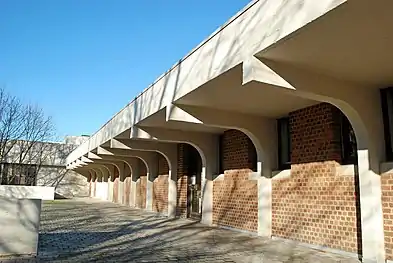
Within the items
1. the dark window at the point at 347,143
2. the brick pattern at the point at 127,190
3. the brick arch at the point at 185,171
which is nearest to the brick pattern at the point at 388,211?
the dark window at the point at 347,143

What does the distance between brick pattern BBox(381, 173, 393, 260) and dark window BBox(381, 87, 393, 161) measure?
1.68 feet

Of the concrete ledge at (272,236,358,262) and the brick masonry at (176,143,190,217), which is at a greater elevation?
the brick masonry at (176,143,190,217)

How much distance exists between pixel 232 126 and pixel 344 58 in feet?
12.8

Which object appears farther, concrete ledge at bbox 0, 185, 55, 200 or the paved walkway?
concrete ledge at bbox 0, 185, 55, 200

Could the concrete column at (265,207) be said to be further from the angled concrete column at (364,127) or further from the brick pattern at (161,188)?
the brick pattern at (161,188)

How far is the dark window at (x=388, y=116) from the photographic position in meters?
6.33

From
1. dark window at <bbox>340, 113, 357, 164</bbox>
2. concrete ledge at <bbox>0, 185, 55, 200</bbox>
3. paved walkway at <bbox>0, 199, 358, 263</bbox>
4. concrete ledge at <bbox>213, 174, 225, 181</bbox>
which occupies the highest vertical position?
dark window at <bbox>340, 113, 357, 164</bbox>

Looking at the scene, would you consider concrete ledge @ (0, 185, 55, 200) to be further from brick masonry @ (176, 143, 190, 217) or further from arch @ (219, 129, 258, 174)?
arch @ (219, 129, 258, 174)

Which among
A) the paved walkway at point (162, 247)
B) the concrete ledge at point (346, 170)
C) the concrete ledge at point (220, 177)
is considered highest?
A: the concrete ledge at point (346, 170)

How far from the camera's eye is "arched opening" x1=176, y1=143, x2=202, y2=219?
13.0 meters

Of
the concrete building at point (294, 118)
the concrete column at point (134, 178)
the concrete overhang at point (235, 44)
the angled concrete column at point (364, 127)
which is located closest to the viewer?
the concrete overhang at point (235, 44)

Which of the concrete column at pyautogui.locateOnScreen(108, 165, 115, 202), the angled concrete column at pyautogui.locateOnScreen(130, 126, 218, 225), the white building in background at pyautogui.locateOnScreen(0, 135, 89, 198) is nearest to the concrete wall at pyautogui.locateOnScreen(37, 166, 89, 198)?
the white building in background at pyautogui.locateOnScreen(0, 135, 89, 198)

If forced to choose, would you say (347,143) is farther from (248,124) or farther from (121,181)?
(121,181)

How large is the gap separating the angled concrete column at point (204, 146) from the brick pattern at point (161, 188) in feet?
12.3
